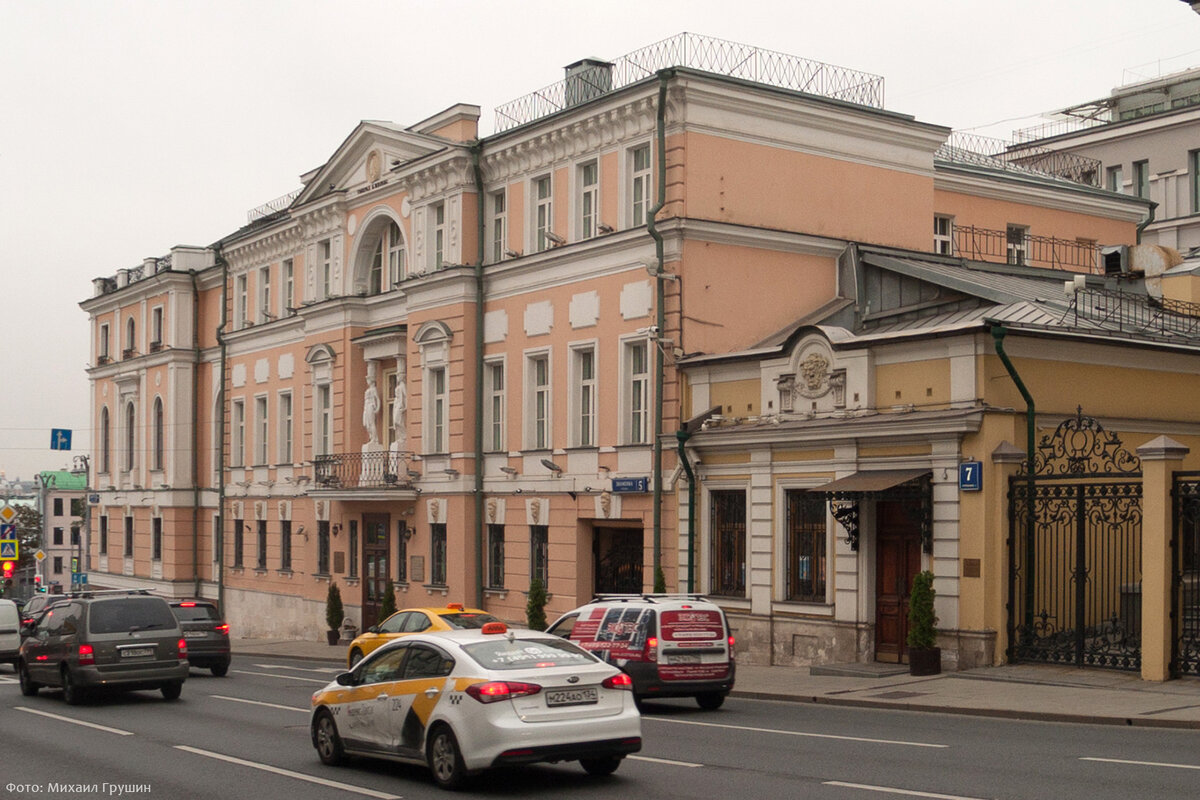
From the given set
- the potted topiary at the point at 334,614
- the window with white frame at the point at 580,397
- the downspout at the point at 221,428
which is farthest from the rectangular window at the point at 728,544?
the downspout at the point at 221,428

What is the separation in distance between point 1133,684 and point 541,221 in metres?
17.1

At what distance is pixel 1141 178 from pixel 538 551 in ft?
98.2

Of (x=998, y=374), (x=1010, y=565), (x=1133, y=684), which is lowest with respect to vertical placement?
(x=1133, y=684)

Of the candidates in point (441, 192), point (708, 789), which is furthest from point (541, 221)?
point (708, 789)

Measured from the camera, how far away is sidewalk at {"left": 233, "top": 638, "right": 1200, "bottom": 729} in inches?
676

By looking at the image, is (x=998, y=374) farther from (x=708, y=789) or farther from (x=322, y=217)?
(x=322, y=217)

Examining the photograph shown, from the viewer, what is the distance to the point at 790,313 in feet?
97.7

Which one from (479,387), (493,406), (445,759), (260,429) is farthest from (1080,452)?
(260,429)

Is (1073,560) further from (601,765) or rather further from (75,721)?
(75,721)

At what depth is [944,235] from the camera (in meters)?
35.5

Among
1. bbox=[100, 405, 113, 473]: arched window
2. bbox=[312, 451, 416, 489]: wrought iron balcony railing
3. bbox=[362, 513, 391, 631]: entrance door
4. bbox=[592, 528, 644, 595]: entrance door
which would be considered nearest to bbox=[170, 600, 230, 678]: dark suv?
bbox=[592, 528, 644, 595]: entrance door

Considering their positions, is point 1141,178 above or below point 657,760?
above

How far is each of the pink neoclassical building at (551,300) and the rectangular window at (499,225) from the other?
0.26ft

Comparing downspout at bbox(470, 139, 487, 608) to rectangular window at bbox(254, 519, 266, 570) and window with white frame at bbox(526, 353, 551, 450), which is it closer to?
window with white frame at bbox(526, 353, 551, 450)
